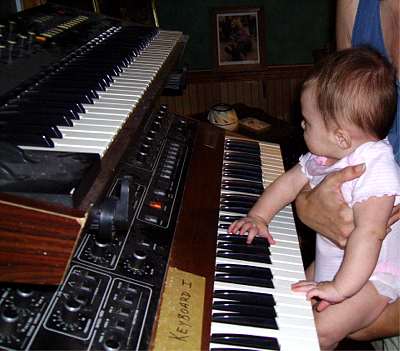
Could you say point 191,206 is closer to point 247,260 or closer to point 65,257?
point 247,260

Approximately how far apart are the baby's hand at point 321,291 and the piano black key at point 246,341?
0.20 meters

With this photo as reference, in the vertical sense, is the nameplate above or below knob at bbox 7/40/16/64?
below

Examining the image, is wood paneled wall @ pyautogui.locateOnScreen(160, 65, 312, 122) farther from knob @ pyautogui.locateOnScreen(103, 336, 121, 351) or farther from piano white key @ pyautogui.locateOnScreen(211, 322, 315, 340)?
knob @ pyautogui.locateOnScreen(103, 336, 121, 351)

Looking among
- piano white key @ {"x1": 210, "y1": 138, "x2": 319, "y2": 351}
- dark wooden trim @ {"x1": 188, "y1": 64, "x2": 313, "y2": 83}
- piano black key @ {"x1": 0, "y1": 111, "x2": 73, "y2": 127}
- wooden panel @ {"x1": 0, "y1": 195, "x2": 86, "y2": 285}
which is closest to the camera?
wooden panel @ {"x1": 0, "y1": 195, "x2": 86, "y2": 285}

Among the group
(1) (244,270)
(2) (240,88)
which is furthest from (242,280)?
(2) (240,88)

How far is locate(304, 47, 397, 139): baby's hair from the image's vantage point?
1372mm

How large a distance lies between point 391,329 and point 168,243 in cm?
69

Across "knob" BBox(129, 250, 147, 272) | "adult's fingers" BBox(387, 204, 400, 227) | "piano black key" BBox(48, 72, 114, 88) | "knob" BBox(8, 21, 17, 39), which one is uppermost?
"knob" BBox(8, 21, 17, 39)

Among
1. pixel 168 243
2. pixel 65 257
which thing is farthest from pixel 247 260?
pixel 65 257

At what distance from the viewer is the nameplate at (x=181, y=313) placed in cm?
107

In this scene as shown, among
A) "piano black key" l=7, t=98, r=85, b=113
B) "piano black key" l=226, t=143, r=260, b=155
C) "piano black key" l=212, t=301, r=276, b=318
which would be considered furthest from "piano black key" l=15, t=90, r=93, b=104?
"piano black key" l=226, t=143, r=260, b=155

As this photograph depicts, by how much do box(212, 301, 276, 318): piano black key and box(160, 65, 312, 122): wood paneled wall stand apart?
3.09 metres

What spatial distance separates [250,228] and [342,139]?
32 cm

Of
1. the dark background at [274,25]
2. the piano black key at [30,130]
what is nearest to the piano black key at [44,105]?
the piano black key at [30,130]
